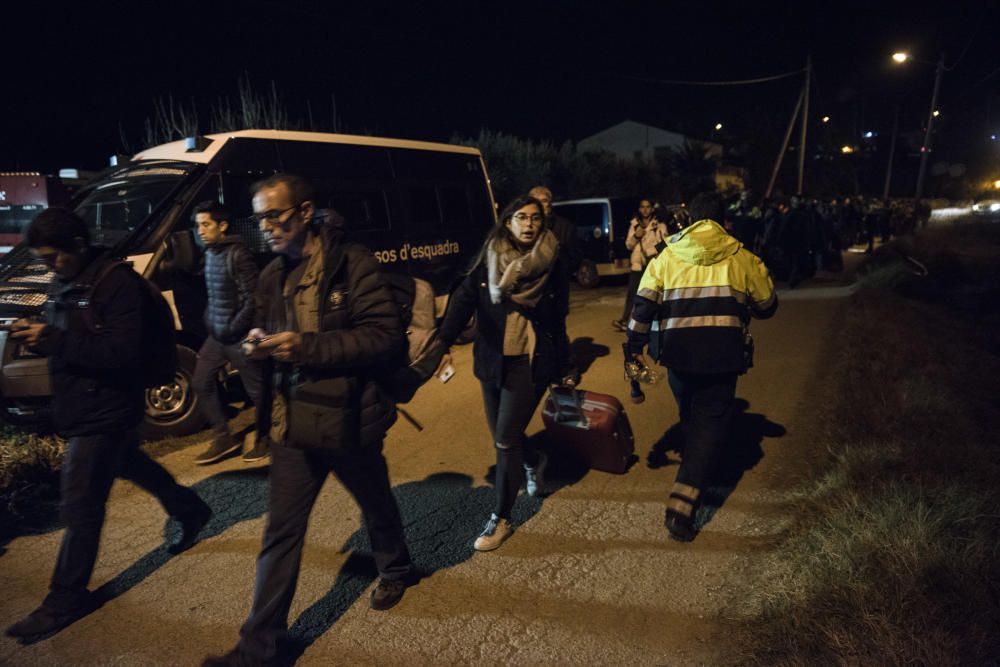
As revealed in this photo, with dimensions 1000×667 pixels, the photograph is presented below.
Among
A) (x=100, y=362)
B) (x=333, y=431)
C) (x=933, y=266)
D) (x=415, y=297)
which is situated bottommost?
(x=933, y=266)

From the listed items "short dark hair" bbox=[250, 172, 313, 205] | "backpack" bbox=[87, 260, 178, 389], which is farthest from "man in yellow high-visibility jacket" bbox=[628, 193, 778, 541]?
"backpack" bbox=[87, 260, 178, 389]

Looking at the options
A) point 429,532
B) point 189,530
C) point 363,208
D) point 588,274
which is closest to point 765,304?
point 429,532

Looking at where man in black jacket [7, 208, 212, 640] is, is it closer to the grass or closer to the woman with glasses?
the woman with glasses

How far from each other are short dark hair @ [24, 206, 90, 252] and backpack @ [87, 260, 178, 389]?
0.57ft

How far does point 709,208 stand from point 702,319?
67 cm

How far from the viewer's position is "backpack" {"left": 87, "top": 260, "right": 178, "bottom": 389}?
3111 mm

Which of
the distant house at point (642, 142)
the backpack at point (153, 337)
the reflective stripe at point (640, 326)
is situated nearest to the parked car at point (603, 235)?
the reflective stripe at point (640, 326)

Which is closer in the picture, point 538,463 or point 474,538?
point 474,538

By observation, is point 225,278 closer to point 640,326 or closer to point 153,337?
point 153,337

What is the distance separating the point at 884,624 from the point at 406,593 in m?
2.13

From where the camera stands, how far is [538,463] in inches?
173

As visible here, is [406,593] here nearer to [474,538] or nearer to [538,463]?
[474,538]

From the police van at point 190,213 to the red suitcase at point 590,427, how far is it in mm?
1163

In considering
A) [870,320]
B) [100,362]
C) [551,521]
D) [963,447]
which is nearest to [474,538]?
[551,521]
